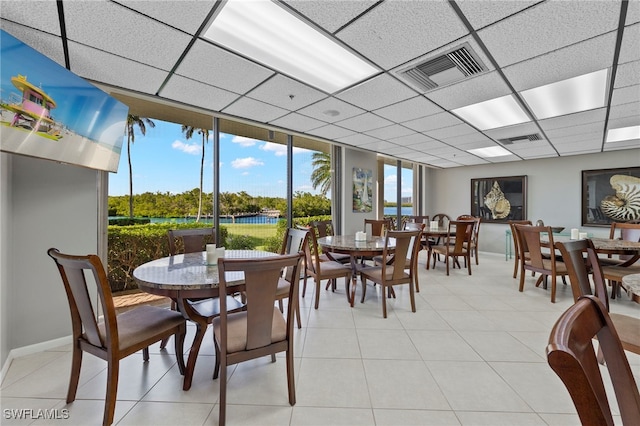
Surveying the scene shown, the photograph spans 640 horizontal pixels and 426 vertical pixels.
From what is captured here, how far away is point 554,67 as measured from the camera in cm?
228

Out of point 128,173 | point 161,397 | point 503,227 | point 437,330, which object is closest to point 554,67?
point 437,330

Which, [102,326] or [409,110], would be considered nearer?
[102,326]

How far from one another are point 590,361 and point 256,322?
1.45 meters

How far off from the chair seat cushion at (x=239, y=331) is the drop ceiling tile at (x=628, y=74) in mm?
3555

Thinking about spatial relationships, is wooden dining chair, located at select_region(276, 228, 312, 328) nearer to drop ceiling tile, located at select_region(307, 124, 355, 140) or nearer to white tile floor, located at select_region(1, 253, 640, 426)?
white tile floor, located at select_region(1, 253, 640, 426)

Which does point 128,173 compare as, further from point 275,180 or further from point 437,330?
point 437,330

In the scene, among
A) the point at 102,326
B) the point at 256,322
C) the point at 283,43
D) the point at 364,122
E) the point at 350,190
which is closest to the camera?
the point at 256,322

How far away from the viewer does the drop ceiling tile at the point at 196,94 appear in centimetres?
264

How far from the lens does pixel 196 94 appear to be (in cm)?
290

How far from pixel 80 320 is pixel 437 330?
3.00 meters

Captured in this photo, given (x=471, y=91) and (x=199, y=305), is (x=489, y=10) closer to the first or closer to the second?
(x=471, y=91)

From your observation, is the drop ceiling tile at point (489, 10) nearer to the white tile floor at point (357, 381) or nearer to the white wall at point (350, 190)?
the white tile floor at point (357, 381)
